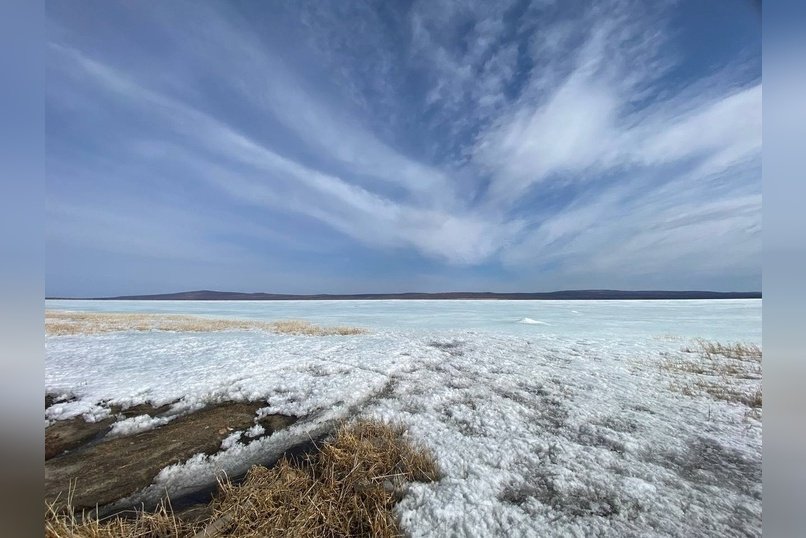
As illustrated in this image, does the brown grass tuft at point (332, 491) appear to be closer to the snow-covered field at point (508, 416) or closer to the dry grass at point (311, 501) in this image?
the dry grass at point (311, 501)

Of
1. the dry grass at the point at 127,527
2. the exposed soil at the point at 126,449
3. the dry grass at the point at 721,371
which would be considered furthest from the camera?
the dry grass at the point at 721,371

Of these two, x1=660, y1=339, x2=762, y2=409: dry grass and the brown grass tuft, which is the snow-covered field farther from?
the brown grass tuft

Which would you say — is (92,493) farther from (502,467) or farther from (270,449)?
(502,467)

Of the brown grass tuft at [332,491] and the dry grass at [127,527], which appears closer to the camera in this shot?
the dry grass at [127,527]

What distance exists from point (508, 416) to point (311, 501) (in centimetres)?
338

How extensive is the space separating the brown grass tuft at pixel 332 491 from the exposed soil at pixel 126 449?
4.55 feet

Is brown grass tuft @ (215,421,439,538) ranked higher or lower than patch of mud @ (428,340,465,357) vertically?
lower

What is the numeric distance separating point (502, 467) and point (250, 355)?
7833mm

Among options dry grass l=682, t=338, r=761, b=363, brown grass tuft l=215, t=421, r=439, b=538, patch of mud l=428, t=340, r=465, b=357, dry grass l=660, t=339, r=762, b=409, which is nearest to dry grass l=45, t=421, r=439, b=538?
brown grass tuft l=215, t=421, r=439, b=538

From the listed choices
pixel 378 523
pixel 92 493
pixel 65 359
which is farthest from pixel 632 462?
pixel 65 359

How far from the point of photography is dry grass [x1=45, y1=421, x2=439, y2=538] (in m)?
2.79

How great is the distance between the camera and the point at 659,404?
5551 mm

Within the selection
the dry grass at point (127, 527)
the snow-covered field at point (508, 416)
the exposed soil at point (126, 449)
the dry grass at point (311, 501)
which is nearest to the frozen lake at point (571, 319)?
the snow-covered field at point (508, 416)

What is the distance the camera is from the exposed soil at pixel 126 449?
3.58 meters
